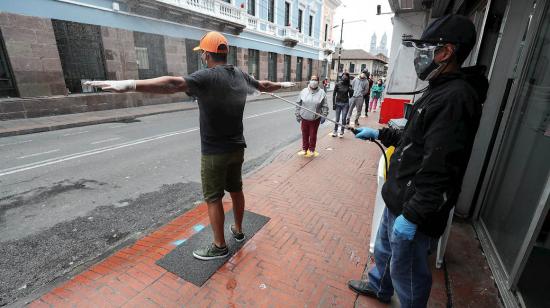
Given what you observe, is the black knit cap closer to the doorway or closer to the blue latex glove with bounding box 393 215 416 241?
the blue latex glove with bounding box 393 215 416 241

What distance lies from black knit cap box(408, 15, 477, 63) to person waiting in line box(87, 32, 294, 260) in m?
1.59

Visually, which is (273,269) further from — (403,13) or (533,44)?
(403,13)

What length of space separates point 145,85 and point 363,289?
2.44 metres

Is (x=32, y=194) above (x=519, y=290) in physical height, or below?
below

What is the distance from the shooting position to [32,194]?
4.45 meters

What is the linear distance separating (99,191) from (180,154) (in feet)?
7.39

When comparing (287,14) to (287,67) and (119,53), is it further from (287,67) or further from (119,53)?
(119,53)

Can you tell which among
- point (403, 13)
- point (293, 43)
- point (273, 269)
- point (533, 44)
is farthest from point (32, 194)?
point (293, 43)

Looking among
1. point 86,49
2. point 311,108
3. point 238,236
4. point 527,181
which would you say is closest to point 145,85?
point 238,236

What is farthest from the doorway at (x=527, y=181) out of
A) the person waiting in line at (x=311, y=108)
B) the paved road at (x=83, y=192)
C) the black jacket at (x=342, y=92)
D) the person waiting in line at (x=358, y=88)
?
the person waiting in line at (x=358, y=88)

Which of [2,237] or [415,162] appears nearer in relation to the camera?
[415,162]

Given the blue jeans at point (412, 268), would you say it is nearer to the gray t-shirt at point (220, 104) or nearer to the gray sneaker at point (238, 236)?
the gray t-shirt at point (220, 104)

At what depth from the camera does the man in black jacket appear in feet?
5.09

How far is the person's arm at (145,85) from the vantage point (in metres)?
1.96
